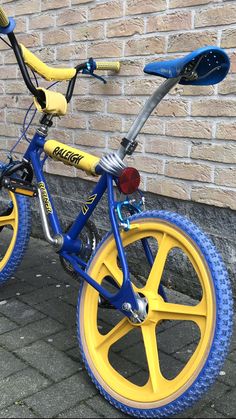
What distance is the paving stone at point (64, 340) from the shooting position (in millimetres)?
2764

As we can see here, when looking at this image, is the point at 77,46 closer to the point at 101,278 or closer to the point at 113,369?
the point at 101,278

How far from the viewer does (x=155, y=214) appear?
2275mm

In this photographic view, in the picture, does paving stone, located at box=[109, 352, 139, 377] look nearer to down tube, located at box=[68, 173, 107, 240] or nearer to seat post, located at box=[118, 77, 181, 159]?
down tube, located at box=[68, 173, 107, 240]

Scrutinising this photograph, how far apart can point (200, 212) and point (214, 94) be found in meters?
0.71

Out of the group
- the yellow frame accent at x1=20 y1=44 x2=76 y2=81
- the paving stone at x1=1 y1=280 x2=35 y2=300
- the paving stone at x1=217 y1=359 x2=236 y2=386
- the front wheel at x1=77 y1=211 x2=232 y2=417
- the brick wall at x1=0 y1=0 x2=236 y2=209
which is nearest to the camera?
the front wheel at x1=77 y1=211 x2=232 y2=417

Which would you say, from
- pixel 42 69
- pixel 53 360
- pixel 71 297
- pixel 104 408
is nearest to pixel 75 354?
pixel 53 360

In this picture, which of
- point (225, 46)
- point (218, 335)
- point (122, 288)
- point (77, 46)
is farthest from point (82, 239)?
point (77, 46)

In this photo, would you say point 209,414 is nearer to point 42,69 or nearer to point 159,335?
point 159,335

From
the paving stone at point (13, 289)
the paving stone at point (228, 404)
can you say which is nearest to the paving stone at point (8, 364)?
the paving stone at point (13, 289)

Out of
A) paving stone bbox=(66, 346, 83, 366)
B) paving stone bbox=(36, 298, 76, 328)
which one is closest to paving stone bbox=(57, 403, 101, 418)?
paving stone bbox=(66, 346, 83, 366)

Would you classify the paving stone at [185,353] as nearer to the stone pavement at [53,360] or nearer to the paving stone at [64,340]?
the stone pavement at [53,360]

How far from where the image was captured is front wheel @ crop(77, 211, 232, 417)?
201cm

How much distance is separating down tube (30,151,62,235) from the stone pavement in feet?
2.01

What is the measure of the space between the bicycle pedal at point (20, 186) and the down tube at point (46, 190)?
0.11 m
